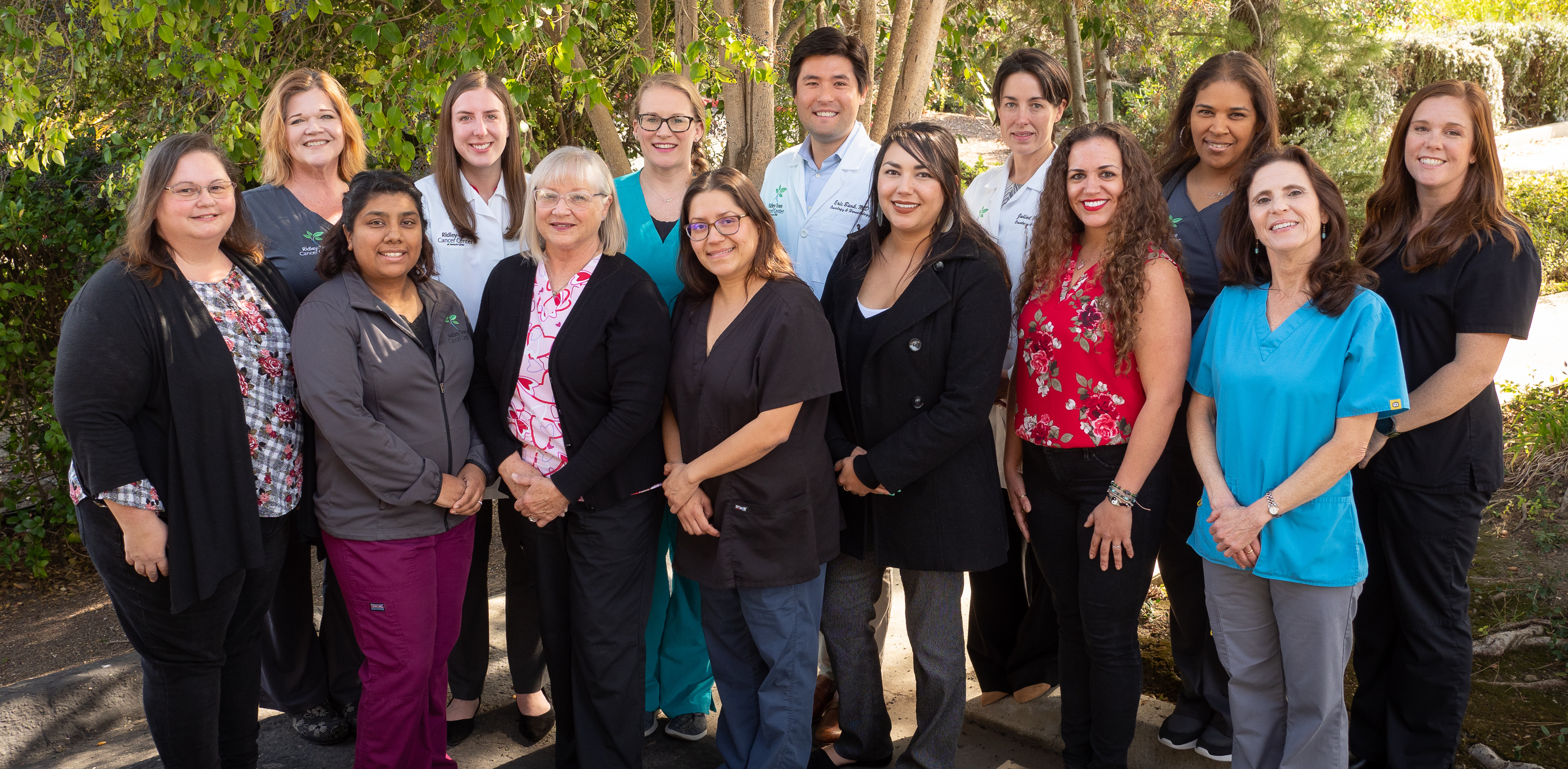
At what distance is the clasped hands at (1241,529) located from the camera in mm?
2814

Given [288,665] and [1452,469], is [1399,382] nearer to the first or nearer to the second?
[1452,469]

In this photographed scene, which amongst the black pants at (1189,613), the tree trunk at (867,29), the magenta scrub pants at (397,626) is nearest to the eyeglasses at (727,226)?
the magenta scrub pants at (397,626)

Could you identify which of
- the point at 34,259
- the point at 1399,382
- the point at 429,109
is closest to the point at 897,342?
the point at 1399,382

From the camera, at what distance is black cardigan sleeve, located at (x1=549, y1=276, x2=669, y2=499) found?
10.2 feet

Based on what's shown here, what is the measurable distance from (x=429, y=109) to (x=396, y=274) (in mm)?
1969

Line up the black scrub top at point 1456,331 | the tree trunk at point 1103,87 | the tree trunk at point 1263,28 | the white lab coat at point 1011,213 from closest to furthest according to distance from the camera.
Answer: the black scrub top at point 1456,331 < the white lab coat at point 1011,213 < the tree trunk at point 1263,28 < the tree trunk at point 1103,87

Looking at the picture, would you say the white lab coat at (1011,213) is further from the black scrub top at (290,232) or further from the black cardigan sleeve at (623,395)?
the black scrub top at (290,232)

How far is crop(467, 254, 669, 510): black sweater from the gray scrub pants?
1.72 meters

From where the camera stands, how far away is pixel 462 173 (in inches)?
145

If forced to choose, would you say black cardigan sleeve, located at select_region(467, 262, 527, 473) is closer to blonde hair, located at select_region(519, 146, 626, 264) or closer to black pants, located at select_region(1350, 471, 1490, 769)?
blonde hair, located at select_region(519, 146, 626, 264)

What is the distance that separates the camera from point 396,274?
3.11 m

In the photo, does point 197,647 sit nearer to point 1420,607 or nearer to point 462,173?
point 462,173

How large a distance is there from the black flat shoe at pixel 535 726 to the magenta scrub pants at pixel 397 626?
46cm

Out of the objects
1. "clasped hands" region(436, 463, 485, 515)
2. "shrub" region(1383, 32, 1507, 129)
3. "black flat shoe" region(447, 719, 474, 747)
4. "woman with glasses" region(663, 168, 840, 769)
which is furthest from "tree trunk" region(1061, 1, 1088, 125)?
"shrub" region(1383, 32, 1507, 129)
